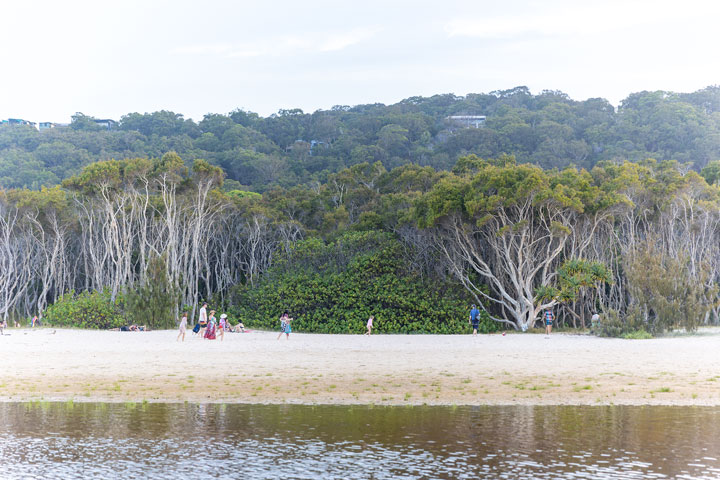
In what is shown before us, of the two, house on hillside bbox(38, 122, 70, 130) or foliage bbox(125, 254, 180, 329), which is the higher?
house on hillside bbox(38, 122, 70, 130)

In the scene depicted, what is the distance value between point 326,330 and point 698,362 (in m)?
19.8

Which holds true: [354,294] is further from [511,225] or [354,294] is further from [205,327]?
[205,327]

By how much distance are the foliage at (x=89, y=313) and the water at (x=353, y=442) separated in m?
23.0

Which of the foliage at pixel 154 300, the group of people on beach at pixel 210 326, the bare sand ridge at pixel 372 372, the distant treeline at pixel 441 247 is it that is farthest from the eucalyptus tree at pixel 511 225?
the foliage at pixel 154 300

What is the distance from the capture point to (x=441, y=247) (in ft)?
123

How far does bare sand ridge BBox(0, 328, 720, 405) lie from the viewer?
14.3m

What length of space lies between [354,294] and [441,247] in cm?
505

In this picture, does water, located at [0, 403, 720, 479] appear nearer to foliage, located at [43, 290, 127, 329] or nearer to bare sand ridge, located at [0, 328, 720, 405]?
bare sand ridge, located at [0, 328, 720, 405]

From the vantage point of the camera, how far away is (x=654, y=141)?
234 feet

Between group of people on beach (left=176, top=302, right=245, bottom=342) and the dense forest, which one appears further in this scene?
the dense forest

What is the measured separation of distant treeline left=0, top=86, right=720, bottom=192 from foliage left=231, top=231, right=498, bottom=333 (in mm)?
27920

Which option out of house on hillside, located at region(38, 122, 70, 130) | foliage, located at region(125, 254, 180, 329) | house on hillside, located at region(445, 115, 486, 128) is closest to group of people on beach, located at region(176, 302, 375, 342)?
foliage, located at region(125, 254, 180, 329)

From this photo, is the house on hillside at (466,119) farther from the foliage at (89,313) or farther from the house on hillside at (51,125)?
the foliage at (89,313)

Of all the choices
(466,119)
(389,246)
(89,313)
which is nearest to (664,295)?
(389,246)
